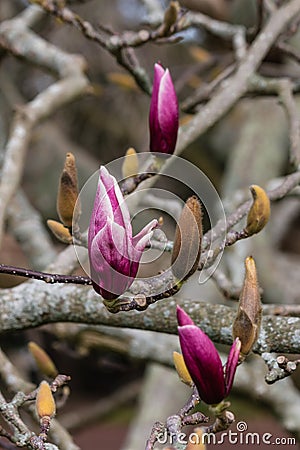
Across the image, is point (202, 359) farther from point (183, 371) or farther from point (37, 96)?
point (37, 96)

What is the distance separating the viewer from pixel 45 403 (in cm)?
51

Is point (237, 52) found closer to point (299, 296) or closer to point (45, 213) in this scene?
point (299, 296)

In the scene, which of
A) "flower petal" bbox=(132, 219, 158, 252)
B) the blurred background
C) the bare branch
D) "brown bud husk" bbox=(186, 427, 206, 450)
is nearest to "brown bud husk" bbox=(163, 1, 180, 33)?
the blurred background

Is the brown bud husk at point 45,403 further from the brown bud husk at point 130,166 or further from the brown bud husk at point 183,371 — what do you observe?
the brown bud husk at point 130,166

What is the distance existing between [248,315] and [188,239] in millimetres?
77

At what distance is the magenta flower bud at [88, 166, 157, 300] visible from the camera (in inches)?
17.1

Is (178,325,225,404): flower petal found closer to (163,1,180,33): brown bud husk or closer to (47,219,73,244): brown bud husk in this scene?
(47,219,73,244): brown bud husk

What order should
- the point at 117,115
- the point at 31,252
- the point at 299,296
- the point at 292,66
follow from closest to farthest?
the point at 31,252 < the point at 299,296 < the point at 292,66 < the point at 117,115

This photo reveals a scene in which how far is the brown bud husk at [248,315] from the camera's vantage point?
485 mm

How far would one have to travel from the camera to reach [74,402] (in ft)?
9.79

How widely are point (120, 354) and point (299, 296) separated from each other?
0.58 m

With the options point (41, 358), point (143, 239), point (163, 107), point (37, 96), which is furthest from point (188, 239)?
point (37, 96)

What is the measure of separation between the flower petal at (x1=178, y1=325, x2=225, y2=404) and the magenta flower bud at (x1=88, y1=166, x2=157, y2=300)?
64mm

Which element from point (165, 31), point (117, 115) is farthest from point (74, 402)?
point (165, 31)
